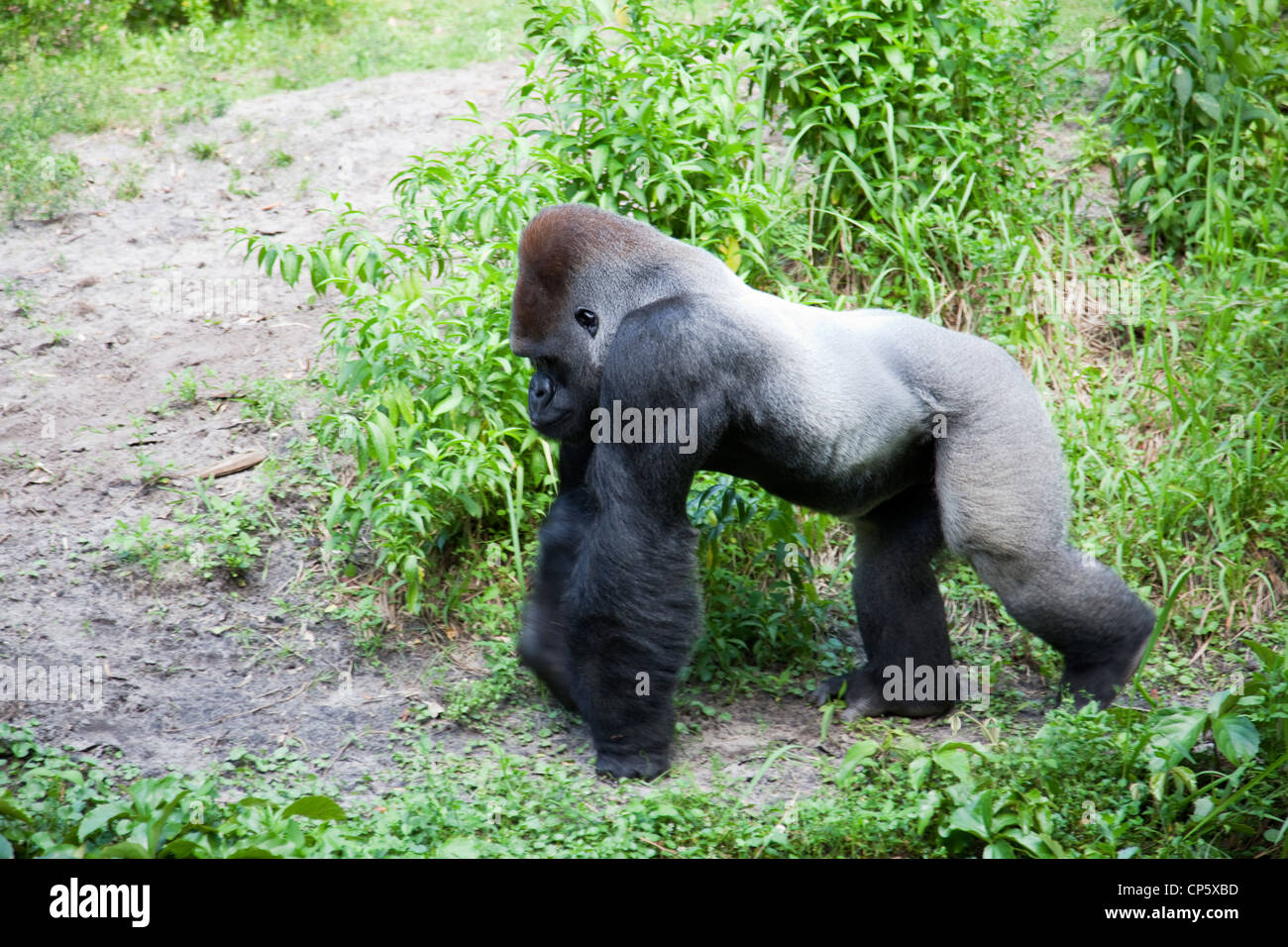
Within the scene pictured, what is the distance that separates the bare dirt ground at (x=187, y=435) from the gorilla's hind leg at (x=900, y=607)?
0.50 ft

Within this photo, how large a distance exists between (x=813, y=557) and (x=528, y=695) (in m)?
1.48

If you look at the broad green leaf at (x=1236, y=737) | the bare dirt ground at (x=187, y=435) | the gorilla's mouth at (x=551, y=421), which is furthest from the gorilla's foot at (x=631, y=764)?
the broad green leaf at (x=1236, y=737)

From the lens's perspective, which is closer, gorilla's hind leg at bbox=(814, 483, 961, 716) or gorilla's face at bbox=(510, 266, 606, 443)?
gorilla's face at bbox=(510, 266, 606, 443)

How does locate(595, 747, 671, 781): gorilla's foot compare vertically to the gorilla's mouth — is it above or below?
below

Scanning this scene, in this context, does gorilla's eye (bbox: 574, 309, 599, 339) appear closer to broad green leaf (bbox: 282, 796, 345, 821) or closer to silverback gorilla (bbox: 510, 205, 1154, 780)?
silverback gorilla (bbox: 510, 205, 1154, 780)

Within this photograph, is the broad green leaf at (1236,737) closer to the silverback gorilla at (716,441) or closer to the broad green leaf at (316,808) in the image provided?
the silverback gorilla at (716,441)

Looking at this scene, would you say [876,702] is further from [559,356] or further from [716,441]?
[559,356]

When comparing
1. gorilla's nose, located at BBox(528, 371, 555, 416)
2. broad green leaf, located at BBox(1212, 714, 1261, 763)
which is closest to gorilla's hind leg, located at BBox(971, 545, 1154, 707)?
broad green leaf, located at BBox(1212, 714, 1261, 763)

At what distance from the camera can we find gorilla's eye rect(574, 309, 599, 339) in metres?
3.81

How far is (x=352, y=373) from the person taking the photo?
4352mm

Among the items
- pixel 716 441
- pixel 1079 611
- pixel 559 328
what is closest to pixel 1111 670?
pixel 1079 611

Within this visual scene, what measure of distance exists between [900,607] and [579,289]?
1584 mm
